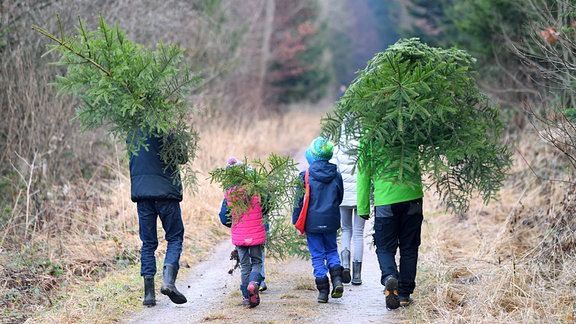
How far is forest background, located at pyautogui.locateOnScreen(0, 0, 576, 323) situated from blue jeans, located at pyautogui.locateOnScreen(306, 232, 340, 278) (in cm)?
99

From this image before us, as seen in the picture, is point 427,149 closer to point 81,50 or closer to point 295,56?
point 81,50

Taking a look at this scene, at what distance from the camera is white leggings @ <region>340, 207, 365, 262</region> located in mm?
8016

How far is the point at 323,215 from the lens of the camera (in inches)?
280

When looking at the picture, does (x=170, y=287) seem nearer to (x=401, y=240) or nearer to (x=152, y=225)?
(x=152, y=225)

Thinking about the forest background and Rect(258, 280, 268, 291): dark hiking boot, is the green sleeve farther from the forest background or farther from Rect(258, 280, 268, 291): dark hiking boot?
Rect(258, 280, 268, 291): dark hiking boot

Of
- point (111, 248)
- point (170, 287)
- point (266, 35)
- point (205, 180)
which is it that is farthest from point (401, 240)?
point (266, 35)

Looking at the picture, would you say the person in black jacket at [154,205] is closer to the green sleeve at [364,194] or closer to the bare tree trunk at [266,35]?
the green sleeve at [364,194]

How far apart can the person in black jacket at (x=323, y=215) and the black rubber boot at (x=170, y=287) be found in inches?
52.2

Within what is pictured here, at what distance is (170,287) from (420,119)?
112 inches

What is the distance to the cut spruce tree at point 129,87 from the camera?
648cm

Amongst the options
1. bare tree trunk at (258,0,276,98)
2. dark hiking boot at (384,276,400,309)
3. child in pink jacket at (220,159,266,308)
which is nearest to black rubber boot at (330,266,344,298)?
dark hiking boot at (384,276,400,309)

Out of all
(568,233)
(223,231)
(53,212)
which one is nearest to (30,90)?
(53,212)

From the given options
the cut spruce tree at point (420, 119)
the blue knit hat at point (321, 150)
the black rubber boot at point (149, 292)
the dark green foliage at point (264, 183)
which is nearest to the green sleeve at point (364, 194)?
the blue knit hat at point (321, 150)

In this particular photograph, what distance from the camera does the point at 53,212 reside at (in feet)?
35.2
